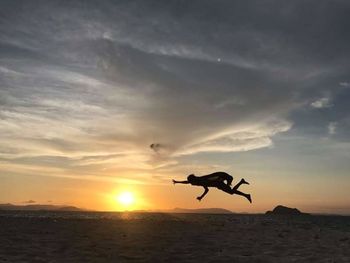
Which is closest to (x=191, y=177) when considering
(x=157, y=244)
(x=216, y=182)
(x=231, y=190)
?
(x=216, y=182)

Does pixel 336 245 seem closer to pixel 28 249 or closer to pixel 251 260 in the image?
pixel 251 260

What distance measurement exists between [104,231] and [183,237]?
5699 mm

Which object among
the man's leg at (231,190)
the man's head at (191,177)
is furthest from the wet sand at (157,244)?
the man's head at (191,177)

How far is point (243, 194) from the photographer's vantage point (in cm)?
1728

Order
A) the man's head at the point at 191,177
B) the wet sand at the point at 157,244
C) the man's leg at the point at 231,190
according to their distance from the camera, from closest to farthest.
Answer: the man's leg at the point at 231,190, the man's head at the point at 191,177, the wet sand at the point at 157,244

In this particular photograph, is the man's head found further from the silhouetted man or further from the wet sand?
the wet sand

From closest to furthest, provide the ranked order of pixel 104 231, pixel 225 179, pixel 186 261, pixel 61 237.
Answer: pixel 225 179
pixel 186 261
pixel 61 237
pixel 104 231

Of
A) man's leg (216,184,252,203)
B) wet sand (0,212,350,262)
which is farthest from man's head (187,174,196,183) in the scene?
wet sand (0,212,350,262)

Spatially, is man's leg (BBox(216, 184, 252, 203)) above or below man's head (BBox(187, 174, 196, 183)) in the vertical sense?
below

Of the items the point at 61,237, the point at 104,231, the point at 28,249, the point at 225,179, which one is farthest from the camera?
A: the point at 104,231

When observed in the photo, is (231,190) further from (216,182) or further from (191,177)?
(191,177)

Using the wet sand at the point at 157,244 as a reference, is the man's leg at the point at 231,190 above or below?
above

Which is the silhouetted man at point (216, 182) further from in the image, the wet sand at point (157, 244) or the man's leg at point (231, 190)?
the wet sand at point (157, 244)

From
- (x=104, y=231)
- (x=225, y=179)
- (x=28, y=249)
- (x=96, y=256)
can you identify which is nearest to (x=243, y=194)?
(x=225, y=179)
